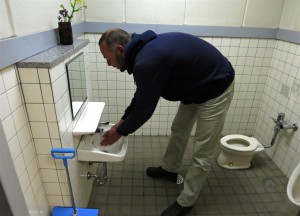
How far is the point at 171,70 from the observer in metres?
1.20

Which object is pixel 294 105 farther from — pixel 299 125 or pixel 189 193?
pixel 189 193

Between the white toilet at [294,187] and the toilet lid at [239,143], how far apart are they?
0.46 m

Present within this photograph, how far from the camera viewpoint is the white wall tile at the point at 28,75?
934mm

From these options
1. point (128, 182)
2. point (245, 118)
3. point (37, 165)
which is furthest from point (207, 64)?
point (245, 118)

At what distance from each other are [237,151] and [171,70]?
1.17 meters

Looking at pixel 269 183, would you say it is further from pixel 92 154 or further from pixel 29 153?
pixel 29 153

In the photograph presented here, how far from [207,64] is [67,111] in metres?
0.83

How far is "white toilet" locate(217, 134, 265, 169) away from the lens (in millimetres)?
1982

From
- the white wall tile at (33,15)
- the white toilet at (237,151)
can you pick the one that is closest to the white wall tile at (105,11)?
the white wall tile at (33,15)

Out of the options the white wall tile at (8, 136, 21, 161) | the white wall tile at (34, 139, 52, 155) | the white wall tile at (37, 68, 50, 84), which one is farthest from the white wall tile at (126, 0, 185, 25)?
the white wall tile at (8, 136, 21, 161)

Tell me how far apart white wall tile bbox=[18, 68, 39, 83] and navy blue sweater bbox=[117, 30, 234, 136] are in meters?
0.45

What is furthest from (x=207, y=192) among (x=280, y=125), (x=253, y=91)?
(x=253, y=91)

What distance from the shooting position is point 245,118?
8.36ft

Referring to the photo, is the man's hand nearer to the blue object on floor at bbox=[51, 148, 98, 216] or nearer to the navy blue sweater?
the navy blue sweater
